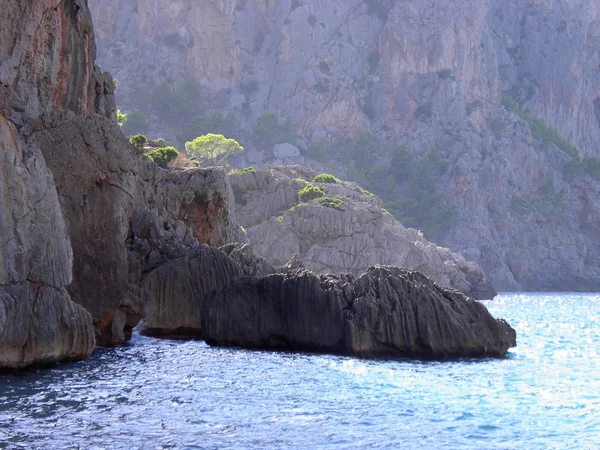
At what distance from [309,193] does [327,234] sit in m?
8.40

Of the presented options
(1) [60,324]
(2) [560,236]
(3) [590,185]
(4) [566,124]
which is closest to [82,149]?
(1) [60,324]

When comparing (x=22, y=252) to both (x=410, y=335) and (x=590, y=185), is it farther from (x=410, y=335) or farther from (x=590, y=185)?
(x=590, y=185)

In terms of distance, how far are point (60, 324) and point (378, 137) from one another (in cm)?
13982

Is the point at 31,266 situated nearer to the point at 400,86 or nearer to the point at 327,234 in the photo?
the point at 327,234

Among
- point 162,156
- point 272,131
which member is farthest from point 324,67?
point 162,156

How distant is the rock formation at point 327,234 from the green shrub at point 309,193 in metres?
0.82

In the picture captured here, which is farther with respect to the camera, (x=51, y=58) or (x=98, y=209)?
(x=51, y=58)

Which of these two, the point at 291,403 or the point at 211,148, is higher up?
the point at 211,148

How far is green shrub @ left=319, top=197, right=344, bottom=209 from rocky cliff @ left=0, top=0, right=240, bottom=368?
158 ft

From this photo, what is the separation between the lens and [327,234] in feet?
317

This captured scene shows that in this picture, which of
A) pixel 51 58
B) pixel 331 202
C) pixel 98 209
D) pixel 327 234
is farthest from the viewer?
pixel 331 202

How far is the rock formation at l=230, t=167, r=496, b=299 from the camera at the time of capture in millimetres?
94250

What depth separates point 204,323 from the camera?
37031 mm

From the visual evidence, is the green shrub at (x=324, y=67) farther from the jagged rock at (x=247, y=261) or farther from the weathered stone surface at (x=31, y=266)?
the weathered stone surface at (x=31, y=266)
